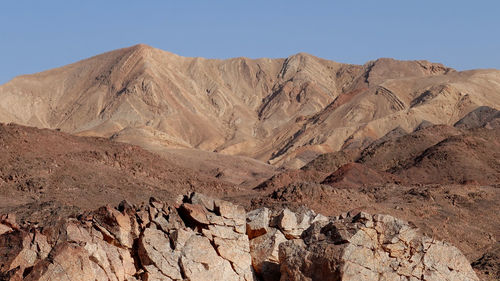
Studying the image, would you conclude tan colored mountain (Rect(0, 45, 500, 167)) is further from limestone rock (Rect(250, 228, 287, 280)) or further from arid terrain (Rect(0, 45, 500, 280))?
limestone rock (Rect(250, 228, 287, 280))

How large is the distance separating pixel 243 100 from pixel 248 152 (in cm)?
3101

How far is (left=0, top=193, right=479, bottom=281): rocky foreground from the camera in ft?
49.9

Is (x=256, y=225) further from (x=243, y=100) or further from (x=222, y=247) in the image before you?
(x=243, y=100)

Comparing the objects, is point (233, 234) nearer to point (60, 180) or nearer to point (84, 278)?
point (84, 278)

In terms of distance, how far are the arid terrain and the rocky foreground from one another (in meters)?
0.05

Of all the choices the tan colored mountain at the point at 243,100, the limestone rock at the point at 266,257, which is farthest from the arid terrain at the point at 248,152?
the tan colored mountain at the point at 243,100

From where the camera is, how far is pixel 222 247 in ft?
52.6

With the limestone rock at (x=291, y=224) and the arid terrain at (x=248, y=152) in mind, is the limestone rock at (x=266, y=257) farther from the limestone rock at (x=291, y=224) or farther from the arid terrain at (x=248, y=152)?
the limestone rock at (x=291, y=224)

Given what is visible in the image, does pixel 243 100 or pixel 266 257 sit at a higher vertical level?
pixel 243 100

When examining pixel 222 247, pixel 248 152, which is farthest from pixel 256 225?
pixel 248 152

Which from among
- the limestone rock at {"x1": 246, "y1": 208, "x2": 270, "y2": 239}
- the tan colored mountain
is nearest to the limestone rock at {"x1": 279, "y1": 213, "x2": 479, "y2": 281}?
the limestone rock at {"x1": 246, "y1": 208, "x2": 270, "y2": 239}

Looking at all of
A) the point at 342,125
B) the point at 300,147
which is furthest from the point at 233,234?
the point at 342,125

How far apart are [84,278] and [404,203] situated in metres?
28.0

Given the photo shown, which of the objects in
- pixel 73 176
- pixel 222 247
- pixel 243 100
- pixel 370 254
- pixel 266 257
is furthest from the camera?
pixel 243 100
